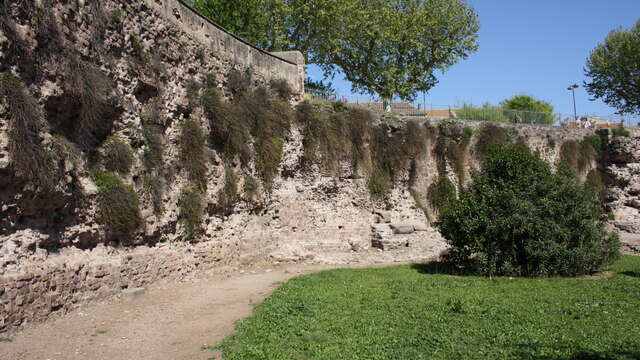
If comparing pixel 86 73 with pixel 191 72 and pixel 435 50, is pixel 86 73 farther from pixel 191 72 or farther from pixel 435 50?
pixel 435 50

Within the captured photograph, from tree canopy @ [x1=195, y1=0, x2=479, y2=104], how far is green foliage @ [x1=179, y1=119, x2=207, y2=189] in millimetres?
15026

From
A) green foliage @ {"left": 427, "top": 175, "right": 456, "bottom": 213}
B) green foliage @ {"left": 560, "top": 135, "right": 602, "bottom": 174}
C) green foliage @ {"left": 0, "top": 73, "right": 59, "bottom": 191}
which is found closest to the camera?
green foliage @ {"left": 0, "top": 73, "right": 59, "bottom": 191}

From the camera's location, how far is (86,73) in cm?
755

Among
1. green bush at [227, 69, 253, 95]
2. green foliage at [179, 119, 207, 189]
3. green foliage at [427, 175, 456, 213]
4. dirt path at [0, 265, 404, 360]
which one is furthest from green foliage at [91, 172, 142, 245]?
green foliage at [427, 175, 456, 213]

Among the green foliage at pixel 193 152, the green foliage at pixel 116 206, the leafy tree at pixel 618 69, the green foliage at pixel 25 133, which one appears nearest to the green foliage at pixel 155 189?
the green foliage at pixel 116 206

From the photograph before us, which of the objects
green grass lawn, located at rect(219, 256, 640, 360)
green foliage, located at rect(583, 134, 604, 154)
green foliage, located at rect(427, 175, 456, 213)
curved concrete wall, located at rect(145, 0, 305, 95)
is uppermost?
curved concrete wall, located at rect(145, 0, 305, 95)

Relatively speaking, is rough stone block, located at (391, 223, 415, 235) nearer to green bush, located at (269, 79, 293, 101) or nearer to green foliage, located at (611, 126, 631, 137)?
green bush, located at (269, 79, 293, 101)

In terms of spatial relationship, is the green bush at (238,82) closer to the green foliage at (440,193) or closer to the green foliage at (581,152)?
the green foliage at (440,193)

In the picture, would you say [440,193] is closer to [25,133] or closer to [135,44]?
[135,44]

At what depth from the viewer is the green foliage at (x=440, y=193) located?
18594 mm

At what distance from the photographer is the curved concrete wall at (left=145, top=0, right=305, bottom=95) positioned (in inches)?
426

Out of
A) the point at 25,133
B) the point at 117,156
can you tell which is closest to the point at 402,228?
the point at 117,156

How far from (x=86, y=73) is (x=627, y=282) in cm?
1071

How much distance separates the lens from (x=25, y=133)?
20.4 feet
